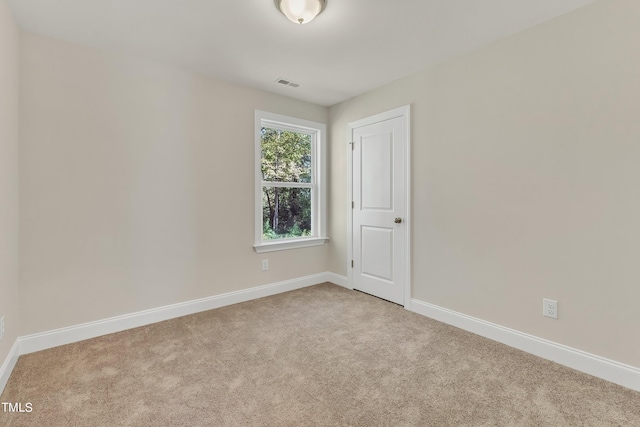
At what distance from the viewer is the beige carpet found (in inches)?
59.8

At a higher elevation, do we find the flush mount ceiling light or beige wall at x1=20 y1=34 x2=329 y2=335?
the flush mount ceiling light

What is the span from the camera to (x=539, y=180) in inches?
84.0

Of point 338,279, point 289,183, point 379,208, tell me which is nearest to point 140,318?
point 289,183

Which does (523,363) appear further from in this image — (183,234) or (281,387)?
(183,234)

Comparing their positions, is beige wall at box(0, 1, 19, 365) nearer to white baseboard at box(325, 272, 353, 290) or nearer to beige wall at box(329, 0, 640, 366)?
white baseboard at box(325, 272, 353, 290)

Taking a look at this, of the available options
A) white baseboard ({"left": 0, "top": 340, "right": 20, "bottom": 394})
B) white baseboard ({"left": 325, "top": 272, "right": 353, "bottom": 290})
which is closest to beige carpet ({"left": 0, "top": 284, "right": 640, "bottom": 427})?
white baseboard ({"left": 0, "top": 340, "right": 20, "bottom": 394})

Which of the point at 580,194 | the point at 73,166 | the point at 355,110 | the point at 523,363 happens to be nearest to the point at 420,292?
the point at 523,363

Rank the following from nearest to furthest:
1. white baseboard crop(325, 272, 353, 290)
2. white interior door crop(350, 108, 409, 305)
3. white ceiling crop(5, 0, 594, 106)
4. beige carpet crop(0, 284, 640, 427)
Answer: beige carpet crop(0, 284, 640, 427)
white ceiling crop(5, 0, 594, 106)
white interior door crop(350, 108, 409, 305)
white baseboard crop(325, 272, 353, 290)

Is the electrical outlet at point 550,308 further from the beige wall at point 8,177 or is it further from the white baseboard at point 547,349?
the beige wall at point 8,177

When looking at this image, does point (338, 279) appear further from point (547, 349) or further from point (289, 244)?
point (547, 349)

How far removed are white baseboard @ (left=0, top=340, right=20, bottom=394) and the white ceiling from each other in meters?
2.22

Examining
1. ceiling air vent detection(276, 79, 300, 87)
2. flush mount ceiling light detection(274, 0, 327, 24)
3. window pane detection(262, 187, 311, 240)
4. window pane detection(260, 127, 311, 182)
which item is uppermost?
ceiling air vent detection(276, 79, 300, 87)

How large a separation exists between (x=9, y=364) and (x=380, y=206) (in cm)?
316

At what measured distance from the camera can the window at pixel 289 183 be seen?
11.3 ft
